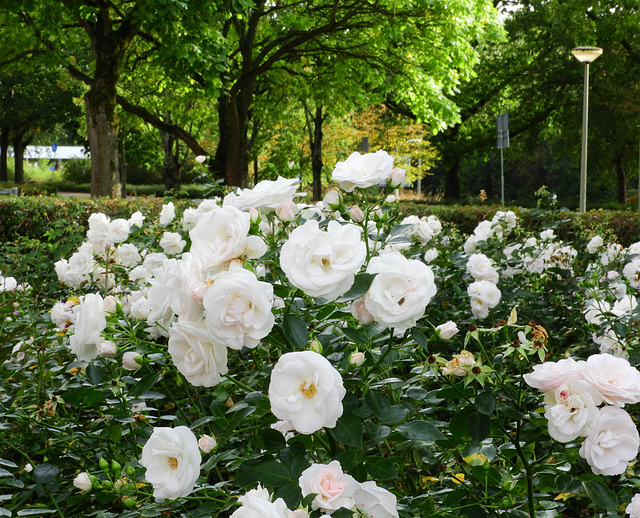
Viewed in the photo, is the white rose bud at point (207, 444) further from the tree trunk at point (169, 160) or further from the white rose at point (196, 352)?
the tree trunk at point (169, 160)

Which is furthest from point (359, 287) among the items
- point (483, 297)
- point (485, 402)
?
point (483, 297)

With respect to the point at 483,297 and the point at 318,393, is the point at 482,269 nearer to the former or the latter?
the point at 483,297

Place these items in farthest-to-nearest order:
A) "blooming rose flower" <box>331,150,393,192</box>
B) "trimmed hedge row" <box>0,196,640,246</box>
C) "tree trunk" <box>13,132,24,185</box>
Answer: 1. "tree trunk" <box>13,132,24,185</box>
2. "trimmed hedge row" <box>0,196,640,246</box>
3. "blooming rose flower" <box>331,150,393,192</box>

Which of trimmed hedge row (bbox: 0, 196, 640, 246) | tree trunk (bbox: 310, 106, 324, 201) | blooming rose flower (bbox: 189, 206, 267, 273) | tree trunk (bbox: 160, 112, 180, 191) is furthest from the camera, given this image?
tree trunk (bbox: 160, 112, 180, 191)

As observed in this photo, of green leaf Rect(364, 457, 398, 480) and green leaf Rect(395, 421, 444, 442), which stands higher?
green leaf Rect(395, 421, 444, 442)

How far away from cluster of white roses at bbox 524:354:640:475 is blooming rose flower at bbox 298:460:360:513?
0.40 m

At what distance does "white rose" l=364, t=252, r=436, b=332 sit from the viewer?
1206 mm

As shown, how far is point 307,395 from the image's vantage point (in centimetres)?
112

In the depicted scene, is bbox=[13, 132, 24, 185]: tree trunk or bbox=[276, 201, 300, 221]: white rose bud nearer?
bbox=[276, 201, 300, 221]: white rose bud

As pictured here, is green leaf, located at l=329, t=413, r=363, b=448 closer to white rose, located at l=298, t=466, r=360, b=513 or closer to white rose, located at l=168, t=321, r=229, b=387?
white rose, located at l=298, t=466, r=360, b=513

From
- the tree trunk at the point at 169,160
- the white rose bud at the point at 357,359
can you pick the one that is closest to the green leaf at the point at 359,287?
the white rose bud at the point at 357,359

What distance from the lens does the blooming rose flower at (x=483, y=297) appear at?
109 inches

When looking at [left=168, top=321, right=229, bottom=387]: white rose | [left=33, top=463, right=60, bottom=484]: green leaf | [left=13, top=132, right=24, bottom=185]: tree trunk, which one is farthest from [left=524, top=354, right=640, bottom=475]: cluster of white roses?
[left=13, top=132, right=24, bottom=185]: tree trunk

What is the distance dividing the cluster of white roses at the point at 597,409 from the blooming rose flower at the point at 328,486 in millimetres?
398
